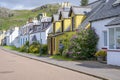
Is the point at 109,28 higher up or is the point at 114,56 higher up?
the point at 109,28

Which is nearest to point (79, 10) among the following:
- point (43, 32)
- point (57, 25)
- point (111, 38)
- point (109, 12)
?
point (57, 25)

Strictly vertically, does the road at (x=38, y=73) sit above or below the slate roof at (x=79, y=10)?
below

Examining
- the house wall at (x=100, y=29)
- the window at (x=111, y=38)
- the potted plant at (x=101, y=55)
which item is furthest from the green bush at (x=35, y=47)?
the window at (x=111, y=38)

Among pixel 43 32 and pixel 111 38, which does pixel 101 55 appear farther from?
pixel 43 32

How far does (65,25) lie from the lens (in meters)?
46.7

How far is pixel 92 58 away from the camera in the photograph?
111ft

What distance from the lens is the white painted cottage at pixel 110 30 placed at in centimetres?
2564

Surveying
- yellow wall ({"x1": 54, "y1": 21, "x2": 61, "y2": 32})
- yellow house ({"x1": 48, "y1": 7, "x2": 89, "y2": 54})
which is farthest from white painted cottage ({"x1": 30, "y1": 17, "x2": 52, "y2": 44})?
yellow wall ({"x1": 54, "y1": 21, "x2": 61, "y2": 32})

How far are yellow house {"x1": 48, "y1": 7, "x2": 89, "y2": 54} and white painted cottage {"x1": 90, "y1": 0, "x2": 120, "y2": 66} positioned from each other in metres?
6.50

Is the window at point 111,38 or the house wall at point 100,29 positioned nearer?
the window at point 111,38

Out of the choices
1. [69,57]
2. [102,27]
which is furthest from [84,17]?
[102,27]

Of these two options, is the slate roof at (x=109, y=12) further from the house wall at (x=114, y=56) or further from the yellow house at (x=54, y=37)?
the yellow house at (x=54, y=37)

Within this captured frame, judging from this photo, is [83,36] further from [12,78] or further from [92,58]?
[12,78]

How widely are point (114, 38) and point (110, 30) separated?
29.5 inches
